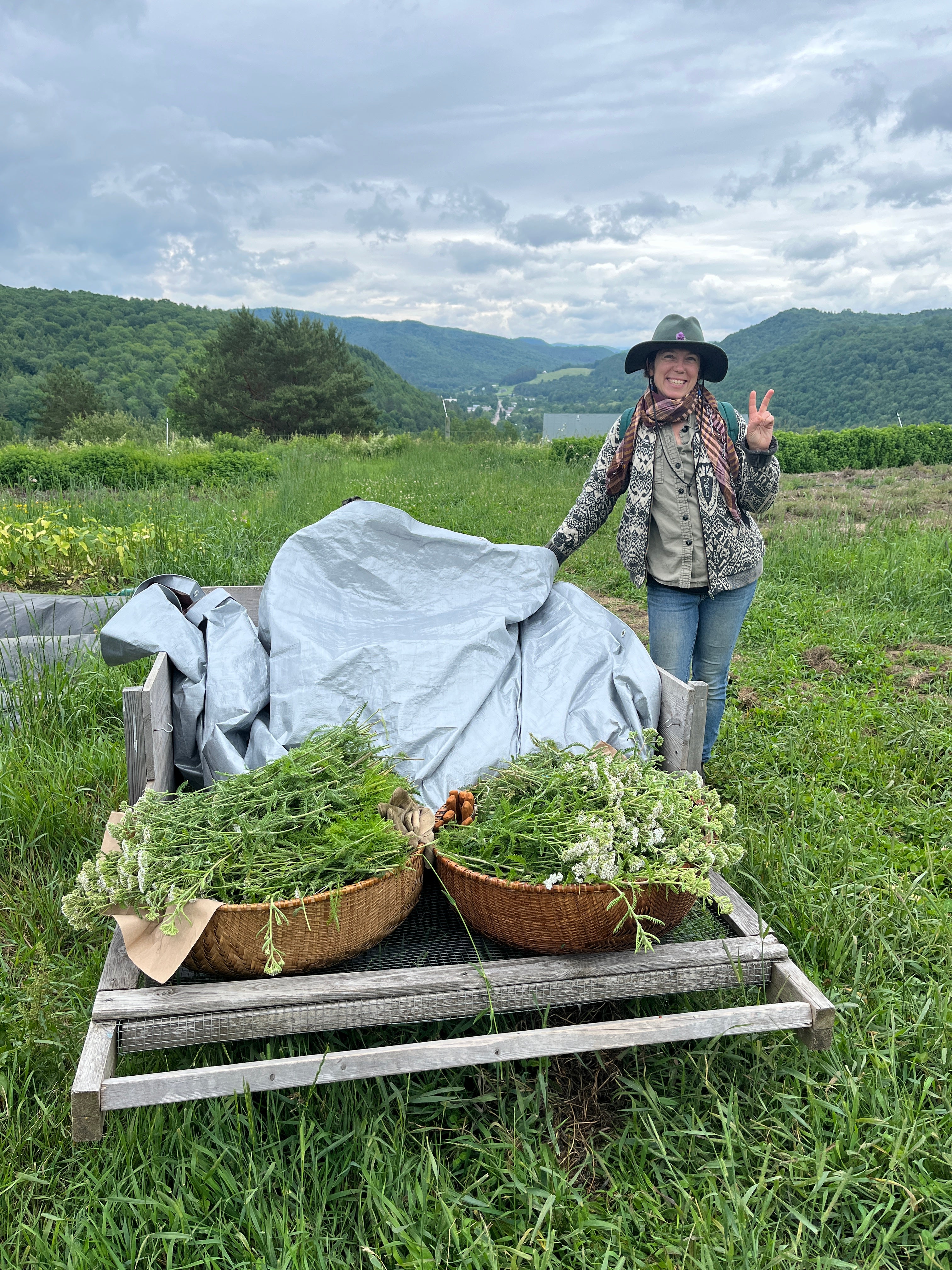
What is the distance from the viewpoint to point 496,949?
1.80m

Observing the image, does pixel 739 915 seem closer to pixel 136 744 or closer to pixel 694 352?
pixel 136 744

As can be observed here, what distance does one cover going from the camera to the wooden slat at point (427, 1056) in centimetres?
143

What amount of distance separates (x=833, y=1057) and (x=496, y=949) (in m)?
0.84

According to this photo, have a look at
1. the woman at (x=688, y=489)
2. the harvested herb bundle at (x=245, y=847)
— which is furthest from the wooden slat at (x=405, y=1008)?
the woman at (x=688, y=489)

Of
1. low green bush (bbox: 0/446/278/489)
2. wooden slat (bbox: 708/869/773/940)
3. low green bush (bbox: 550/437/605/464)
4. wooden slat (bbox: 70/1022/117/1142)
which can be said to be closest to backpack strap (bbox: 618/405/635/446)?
wooden slat (bbox: 708/869/773/940)

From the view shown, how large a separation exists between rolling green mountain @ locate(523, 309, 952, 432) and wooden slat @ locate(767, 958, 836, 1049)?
26.4m

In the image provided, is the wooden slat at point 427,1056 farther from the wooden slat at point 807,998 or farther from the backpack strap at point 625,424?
the backpack strap at point 625,424

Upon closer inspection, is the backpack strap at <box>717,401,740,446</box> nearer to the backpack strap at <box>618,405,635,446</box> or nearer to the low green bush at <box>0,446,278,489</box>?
the backpack strap at <box>618,405,635,446</box>

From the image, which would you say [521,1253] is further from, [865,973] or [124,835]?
[865,973]

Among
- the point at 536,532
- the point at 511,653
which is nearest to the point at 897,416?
the point at 536,532

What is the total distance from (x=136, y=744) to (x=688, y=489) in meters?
→ 2.07

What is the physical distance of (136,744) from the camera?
6.29ft

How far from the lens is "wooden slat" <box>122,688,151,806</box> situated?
187cm

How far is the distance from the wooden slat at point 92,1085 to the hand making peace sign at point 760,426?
8.58 feet
